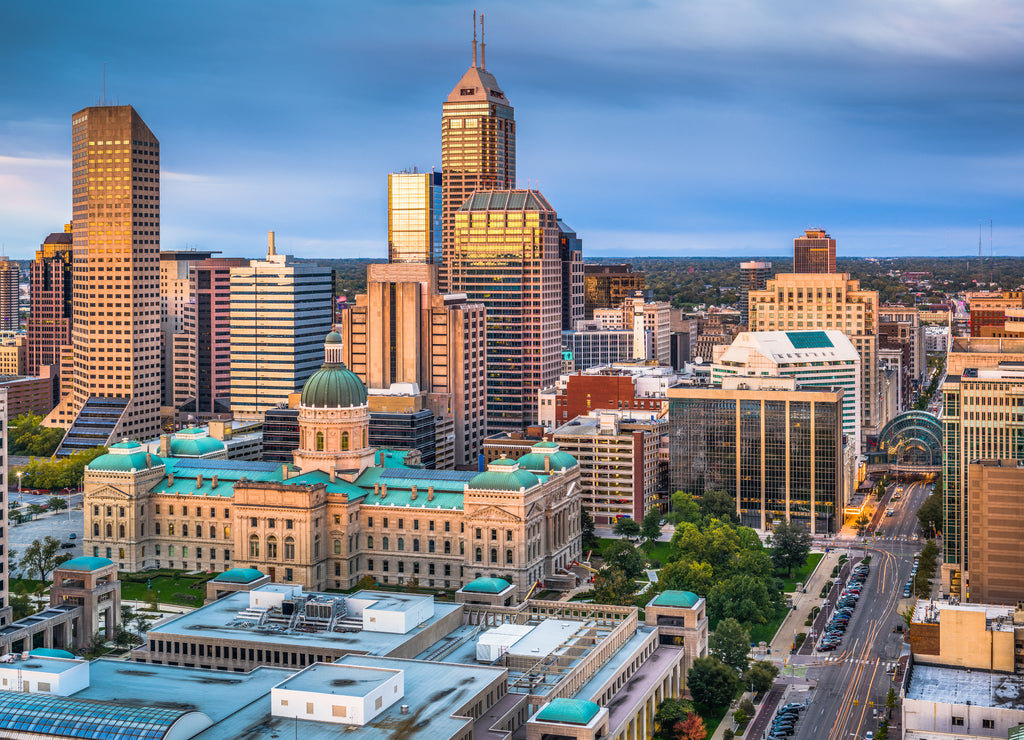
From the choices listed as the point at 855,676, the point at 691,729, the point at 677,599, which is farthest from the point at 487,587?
the point at 855,676

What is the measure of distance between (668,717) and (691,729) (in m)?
3.75

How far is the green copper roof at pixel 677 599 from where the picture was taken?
16388 cm

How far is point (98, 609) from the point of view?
172 m

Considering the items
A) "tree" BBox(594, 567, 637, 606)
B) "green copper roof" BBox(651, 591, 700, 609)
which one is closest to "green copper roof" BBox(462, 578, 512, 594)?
"green copper roof" BBox(651, 591, 700, 609)

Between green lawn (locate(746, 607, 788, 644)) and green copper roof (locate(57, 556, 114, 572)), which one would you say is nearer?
green copper roof (locate(57, 556, 114, 572))

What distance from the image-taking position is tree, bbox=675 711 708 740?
477ft

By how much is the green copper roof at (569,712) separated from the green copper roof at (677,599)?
36443 millimetres

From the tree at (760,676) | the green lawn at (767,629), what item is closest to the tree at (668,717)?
the tree at (760,676)

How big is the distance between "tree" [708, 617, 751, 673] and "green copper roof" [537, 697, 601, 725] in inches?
1496

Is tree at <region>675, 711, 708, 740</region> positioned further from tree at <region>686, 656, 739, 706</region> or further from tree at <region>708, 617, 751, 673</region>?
tree at <region>708, 617, 751, 673</region>

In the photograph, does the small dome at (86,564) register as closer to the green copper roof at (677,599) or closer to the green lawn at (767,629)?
the green copper roof at (677,599)

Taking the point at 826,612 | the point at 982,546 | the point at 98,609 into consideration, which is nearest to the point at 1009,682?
the point at 982,546

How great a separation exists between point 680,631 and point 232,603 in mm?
52437

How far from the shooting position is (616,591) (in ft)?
625
